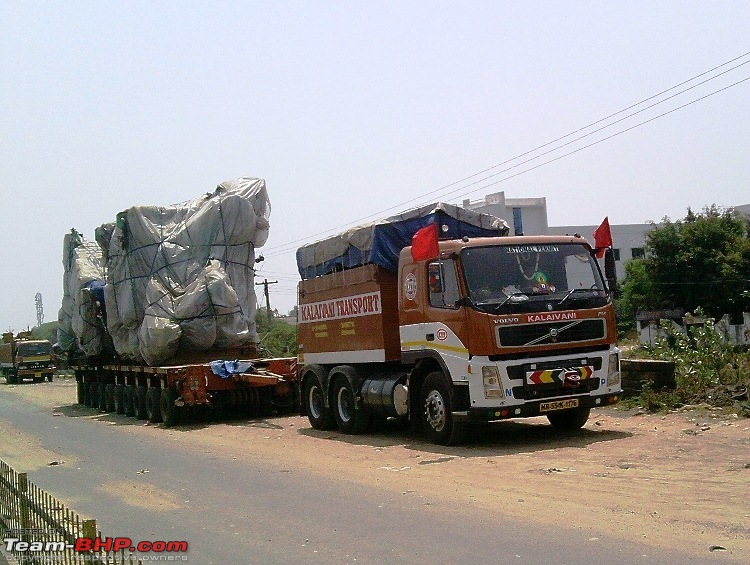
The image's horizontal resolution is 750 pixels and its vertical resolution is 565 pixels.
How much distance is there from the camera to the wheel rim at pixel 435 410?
39.7 ft

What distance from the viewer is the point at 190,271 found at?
1950 centimetres

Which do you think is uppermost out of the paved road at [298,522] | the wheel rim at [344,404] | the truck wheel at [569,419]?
the wheel rim at [344,404]

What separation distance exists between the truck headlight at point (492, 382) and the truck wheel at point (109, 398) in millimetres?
14936

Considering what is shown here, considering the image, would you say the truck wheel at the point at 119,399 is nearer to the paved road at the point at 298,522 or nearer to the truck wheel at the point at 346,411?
the truck wheel at the point at 346,411

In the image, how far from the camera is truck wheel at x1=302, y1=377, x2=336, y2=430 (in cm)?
1562

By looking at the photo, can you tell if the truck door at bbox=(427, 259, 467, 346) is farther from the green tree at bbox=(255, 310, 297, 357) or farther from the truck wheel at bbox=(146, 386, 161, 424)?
the green tree at bbox=(255, 310, 297, 357)

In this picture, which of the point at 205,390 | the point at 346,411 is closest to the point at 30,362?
the point at 205,390

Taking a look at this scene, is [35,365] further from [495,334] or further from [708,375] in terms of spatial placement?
[495,334]

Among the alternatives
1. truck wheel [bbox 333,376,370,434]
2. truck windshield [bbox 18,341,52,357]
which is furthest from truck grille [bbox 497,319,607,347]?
truck windshield [bbox 18,341,52,357]

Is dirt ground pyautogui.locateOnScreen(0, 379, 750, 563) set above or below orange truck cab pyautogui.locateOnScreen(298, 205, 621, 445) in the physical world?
below

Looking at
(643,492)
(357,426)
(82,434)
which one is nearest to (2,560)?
(643,492)

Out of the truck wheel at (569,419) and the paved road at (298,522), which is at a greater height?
the truck wheel at (569,419)

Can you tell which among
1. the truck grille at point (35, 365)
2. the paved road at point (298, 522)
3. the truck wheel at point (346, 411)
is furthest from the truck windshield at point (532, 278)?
the truck grille at point (35, 365)

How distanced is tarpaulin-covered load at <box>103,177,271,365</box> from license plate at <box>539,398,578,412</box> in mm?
9410
